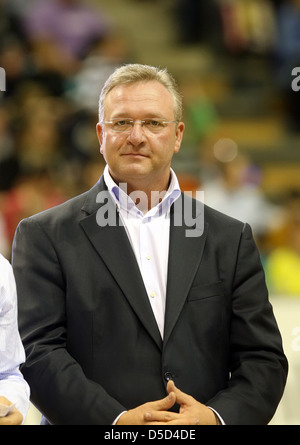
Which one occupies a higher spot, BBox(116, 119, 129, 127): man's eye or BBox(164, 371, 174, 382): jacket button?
BBox(116, 119, 129, 127): man's eye

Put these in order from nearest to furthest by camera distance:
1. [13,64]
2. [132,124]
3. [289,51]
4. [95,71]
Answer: [132,124] < [13,64] < [95,71] < [289,51]

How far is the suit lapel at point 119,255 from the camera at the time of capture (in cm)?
186

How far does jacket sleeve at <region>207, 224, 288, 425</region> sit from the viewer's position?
6.16 ft

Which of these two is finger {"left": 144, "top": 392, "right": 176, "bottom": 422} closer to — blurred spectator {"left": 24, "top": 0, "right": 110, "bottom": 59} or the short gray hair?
the short gray hair

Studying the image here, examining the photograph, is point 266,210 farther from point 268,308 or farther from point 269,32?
point 268,308

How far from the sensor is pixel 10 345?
1691mm

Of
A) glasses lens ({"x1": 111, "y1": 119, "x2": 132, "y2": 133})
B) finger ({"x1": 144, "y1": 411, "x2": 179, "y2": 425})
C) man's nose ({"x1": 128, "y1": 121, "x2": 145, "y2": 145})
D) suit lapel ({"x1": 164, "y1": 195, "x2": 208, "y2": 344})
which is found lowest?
finger ({"x1": 144, "y1": 411, "x2": 179, "y2": 425})

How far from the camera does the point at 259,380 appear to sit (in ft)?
6.22

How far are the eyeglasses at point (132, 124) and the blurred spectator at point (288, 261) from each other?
151cm

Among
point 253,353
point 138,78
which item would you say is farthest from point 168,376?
point 138,78

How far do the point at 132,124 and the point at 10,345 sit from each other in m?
0.51

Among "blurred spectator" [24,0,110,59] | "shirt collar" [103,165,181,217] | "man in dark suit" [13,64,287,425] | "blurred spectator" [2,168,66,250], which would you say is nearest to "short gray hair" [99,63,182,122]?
"man in dark suit" [13,64,287,425]

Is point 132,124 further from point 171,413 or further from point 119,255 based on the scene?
point 171,413

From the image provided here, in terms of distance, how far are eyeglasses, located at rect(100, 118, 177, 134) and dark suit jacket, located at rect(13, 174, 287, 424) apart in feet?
0.57
